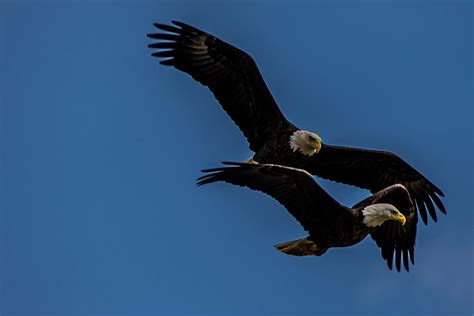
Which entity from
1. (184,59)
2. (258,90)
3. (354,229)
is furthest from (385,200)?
(184,59)

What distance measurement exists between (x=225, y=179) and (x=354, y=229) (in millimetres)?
1426

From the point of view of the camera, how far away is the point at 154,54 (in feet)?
38.2

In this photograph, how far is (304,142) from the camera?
462 inches

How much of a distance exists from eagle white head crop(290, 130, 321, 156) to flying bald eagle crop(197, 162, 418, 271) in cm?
91

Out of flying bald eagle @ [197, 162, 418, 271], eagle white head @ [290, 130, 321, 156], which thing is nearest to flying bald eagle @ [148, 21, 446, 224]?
eagle white head @ [290, 130, 321, 156]

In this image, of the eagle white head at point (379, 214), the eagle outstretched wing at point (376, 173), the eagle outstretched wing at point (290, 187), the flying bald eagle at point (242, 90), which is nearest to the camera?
the eagle outstretched wing at point (290, 187)

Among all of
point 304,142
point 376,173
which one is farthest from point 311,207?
point 376,173

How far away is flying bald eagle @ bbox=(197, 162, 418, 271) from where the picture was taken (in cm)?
1017

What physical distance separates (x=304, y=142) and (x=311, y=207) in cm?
127

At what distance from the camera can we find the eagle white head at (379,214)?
10.8 meters

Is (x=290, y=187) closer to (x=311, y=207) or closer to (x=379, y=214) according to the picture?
(x=311, y=207)

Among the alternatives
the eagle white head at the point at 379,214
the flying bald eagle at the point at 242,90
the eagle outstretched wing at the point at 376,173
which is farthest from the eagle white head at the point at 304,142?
the eagle white head at the point at 379,214

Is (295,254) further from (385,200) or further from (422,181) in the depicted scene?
(422,181)

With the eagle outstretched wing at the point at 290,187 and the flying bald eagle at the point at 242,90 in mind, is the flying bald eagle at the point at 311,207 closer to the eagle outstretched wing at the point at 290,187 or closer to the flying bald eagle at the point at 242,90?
the eagle outstretched wing at the point at 290,187
